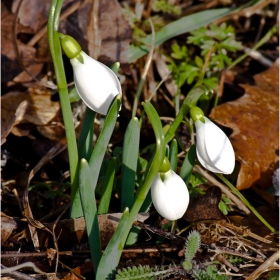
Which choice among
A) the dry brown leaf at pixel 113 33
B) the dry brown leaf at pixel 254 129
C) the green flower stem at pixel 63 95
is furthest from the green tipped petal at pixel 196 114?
the dry brown leaf at pixel 113 33

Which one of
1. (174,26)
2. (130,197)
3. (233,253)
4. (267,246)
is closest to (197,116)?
(130,197)

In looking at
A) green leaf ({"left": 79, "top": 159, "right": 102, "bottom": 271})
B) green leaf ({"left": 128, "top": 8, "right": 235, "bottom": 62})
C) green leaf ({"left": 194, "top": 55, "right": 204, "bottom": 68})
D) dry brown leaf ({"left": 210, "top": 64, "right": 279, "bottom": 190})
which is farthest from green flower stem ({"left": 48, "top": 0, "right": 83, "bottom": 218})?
green leaf ({"left": 194, "top": 55, "right": 204, "bottom": 68})

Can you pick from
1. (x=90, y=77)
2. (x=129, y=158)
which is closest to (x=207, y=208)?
(x=129, y=158)

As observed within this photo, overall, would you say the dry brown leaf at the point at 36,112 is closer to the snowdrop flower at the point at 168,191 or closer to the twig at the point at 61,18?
the twig at the point at 61,18

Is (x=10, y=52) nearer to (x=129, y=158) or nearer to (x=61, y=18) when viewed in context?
(x=61, y=18)

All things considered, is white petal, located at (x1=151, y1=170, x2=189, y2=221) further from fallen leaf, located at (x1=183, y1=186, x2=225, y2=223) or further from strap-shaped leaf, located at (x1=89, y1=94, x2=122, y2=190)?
fallen leaf, located at (x1=183, y1=186, x2=225, y2=223)

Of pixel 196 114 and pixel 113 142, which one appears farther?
pixel 113 142
